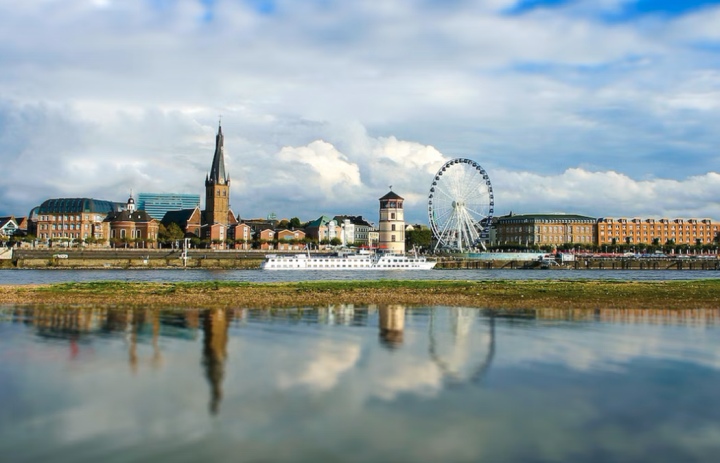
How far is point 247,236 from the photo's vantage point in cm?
18838

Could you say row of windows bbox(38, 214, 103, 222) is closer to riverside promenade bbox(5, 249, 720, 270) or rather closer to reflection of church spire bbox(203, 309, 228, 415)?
riverside promenade bbox(5, 249, 720, 270)

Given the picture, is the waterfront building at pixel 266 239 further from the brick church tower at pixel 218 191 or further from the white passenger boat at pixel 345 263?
the white passenger boat at pixel 345 263

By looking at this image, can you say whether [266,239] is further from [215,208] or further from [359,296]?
[359,296]

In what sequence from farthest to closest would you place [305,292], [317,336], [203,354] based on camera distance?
[305,292] → [317,336] → [203,354]

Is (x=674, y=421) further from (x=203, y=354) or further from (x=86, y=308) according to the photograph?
(x=86, y=308)

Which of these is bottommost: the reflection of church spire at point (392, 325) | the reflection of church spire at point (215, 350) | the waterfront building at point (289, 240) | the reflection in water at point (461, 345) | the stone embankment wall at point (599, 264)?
the stone embankment wall at point (599, 264)

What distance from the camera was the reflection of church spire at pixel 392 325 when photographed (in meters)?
26.2

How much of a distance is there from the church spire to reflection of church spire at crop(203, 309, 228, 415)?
160m

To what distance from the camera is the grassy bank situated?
41.4 metres

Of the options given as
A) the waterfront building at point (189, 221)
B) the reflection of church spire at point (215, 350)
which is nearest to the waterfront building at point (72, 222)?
the waterfront building at point (189, 221)

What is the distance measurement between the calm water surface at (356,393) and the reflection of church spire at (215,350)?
3.3 inches

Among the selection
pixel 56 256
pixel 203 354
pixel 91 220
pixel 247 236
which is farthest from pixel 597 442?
pixel 91 220

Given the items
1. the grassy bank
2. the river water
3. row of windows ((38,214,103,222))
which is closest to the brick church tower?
row of windows ((38,214,103,222))

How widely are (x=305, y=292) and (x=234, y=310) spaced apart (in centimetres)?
1322
